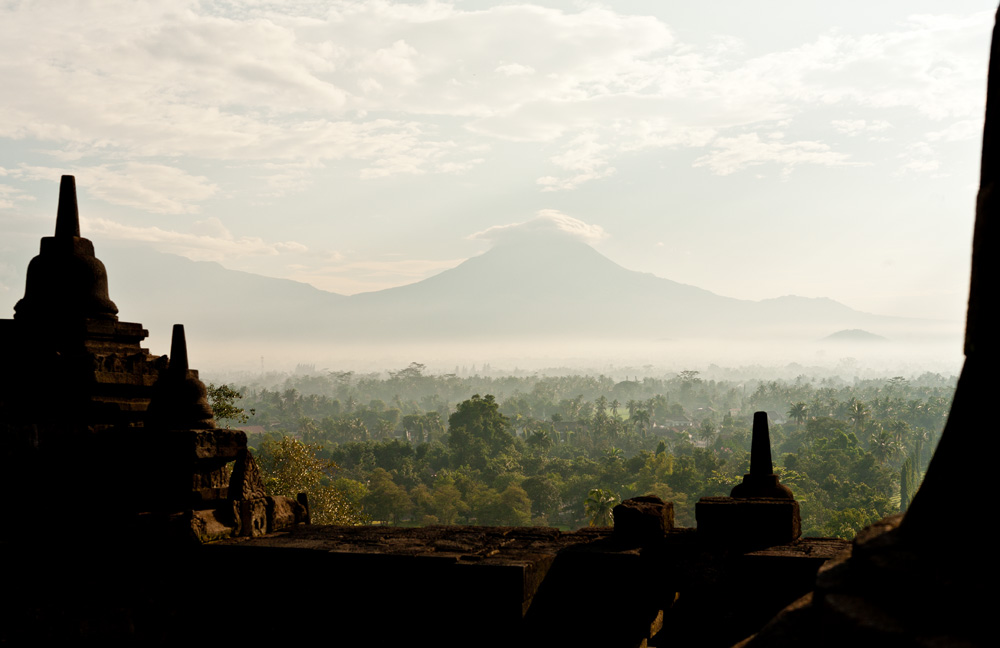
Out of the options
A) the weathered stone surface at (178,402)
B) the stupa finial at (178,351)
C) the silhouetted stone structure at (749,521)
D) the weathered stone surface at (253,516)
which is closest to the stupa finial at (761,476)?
the silhouetted stone structure at (749,521)

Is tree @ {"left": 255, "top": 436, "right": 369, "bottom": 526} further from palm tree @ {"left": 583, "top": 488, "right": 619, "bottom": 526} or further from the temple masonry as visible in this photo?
palm tree @ {"left": 583, "top": 488, "right": 619, "bottom": 526}

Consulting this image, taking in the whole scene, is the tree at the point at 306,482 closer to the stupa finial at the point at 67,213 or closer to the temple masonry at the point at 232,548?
the stupa finial at the point at 67,213

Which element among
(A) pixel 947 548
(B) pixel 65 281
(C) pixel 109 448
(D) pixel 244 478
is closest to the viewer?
(A) pixel 947 548

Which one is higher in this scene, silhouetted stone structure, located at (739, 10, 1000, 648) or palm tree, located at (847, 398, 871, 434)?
silhouetted stone structure, located at (739, 10, 1000, 648)

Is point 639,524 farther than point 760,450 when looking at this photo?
No

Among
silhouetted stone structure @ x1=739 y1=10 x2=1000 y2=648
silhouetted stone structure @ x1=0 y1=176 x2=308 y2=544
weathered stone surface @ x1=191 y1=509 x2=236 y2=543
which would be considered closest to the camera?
silhouetted stone structure @ x1=739 y1=10 x2=1000 y2=648

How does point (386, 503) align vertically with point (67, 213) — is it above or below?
below

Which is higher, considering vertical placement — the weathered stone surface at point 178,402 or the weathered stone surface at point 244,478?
the weathered stone surface at point 178,402

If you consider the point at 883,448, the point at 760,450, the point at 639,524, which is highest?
the point at 760,450

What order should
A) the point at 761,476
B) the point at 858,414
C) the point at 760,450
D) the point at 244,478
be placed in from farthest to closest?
the point at 858,414 < the point at 244,478 < the point at 760,450 < the point at 761,476

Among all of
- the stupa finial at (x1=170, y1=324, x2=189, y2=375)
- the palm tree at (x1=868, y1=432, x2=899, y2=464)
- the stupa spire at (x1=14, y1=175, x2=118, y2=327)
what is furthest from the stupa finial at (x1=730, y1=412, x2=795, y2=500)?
the palm tree at (x1=868, y1=432, x2=899, y2=464)

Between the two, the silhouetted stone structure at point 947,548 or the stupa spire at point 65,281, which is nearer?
the silhouetted stone structure at point 947,548

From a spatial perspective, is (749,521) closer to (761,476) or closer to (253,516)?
(761,476)

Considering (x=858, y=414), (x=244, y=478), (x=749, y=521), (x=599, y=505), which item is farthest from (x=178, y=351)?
(x=858, y=414)
